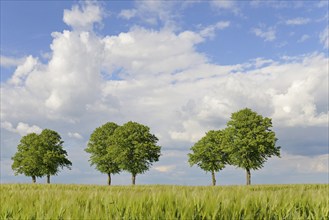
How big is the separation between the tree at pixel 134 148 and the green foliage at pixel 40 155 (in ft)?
37.7

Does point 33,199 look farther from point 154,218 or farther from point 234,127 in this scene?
point 234,127

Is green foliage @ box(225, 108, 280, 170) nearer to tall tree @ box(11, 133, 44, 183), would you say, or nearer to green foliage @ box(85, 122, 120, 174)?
green foliage @ box(85, 122, 120, 174)

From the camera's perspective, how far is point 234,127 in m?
56.8

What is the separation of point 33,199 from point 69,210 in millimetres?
1524

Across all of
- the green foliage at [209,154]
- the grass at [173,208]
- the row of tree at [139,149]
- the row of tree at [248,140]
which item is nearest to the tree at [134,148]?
the row of tree at [139,149]

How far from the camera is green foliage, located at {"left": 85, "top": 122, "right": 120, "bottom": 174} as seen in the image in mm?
Answer: 63844

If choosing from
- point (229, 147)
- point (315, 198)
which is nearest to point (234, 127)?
point (229, 147)

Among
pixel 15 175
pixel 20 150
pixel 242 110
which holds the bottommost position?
pixel 15 175

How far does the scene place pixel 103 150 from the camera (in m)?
65.8

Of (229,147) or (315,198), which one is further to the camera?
(229,147)

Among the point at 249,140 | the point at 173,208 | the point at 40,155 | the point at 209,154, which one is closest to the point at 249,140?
the point at 249,140

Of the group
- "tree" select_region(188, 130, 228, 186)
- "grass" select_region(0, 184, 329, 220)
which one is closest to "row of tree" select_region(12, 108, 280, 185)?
"tree" select_region(188, 130, 228, 186)

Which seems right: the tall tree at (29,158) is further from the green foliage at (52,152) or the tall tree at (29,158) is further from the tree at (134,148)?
the tree at (134,148)

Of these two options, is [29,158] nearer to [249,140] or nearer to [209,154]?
[209,154]
